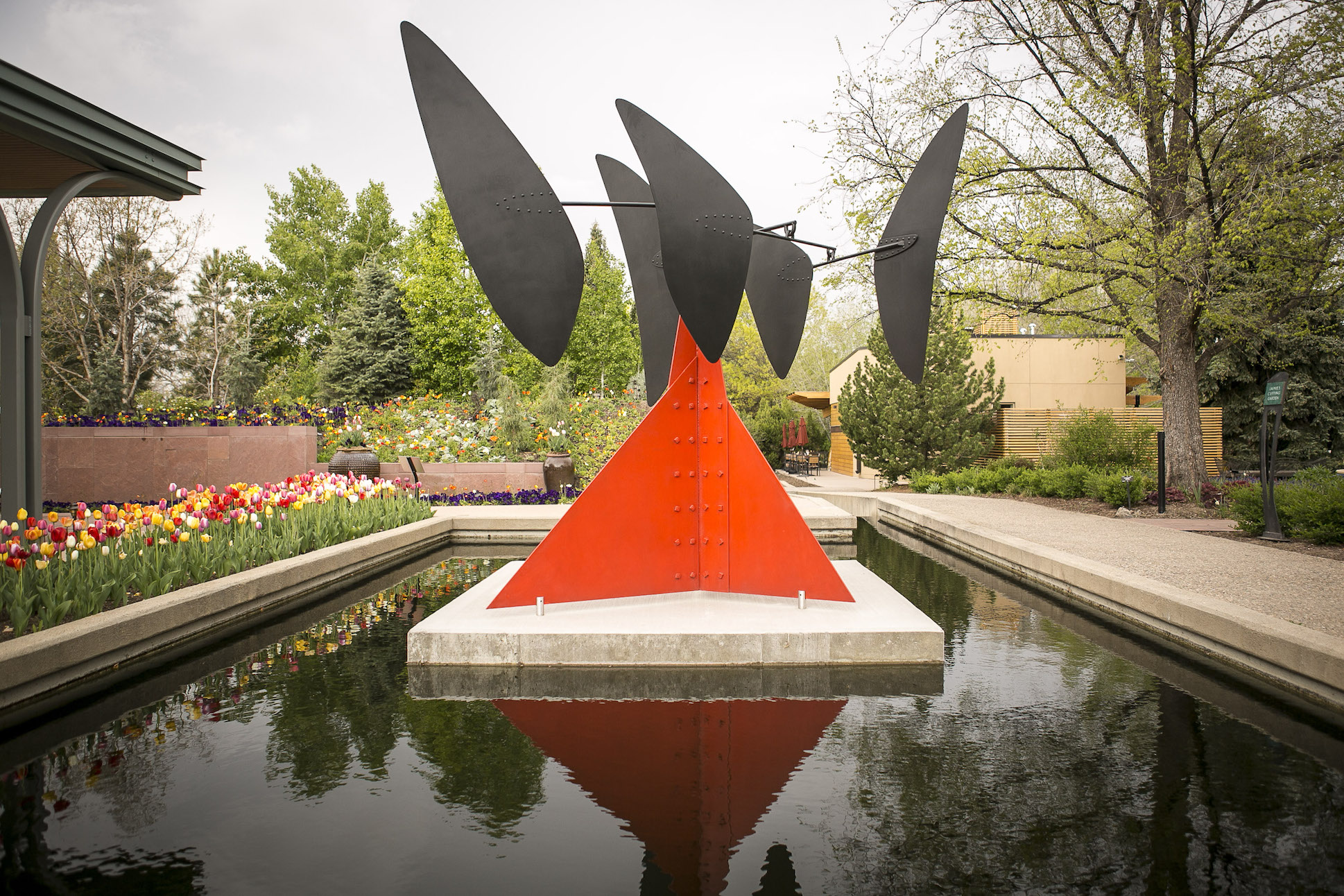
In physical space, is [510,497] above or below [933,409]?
below

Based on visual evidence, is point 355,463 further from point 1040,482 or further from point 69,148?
point 1040,482

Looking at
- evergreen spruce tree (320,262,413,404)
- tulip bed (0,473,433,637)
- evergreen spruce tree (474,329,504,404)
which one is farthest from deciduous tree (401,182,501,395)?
tulip bed (0,473,433,637)

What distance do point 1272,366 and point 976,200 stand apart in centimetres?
1383

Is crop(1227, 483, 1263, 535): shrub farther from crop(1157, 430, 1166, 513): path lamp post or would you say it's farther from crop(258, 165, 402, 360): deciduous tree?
crop(258, 165, 402, 360): deciduous tree

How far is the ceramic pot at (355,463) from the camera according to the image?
13397 millimetres

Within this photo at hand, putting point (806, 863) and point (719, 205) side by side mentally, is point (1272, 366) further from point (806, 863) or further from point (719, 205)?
point (806, 863)

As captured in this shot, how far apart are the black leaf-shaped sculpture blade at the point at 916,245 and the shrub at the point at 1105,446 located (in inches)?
551

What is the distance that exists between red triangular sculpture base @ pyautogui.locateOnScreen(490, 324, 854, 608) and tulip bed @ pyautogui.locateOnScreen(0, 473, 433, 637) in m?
2.77

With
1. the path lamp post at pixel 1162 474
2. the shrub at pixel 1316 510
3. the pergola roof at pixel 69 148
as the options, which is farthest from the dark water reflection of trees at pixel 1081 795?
the path lamp post at pixel 1162 474

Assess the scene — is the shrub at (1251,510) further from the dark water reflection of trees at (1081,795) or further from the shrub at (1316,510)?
the dark water reflection of trees at (1081,795)

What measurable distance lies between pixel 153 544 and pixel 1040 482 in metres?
16.3

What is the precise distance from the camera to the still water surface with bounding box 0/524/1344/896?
2.58 meters

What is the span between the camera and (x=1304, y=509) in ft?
29.2

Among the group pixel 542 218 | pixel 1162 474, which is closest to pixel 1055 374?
pixel 1162 474
